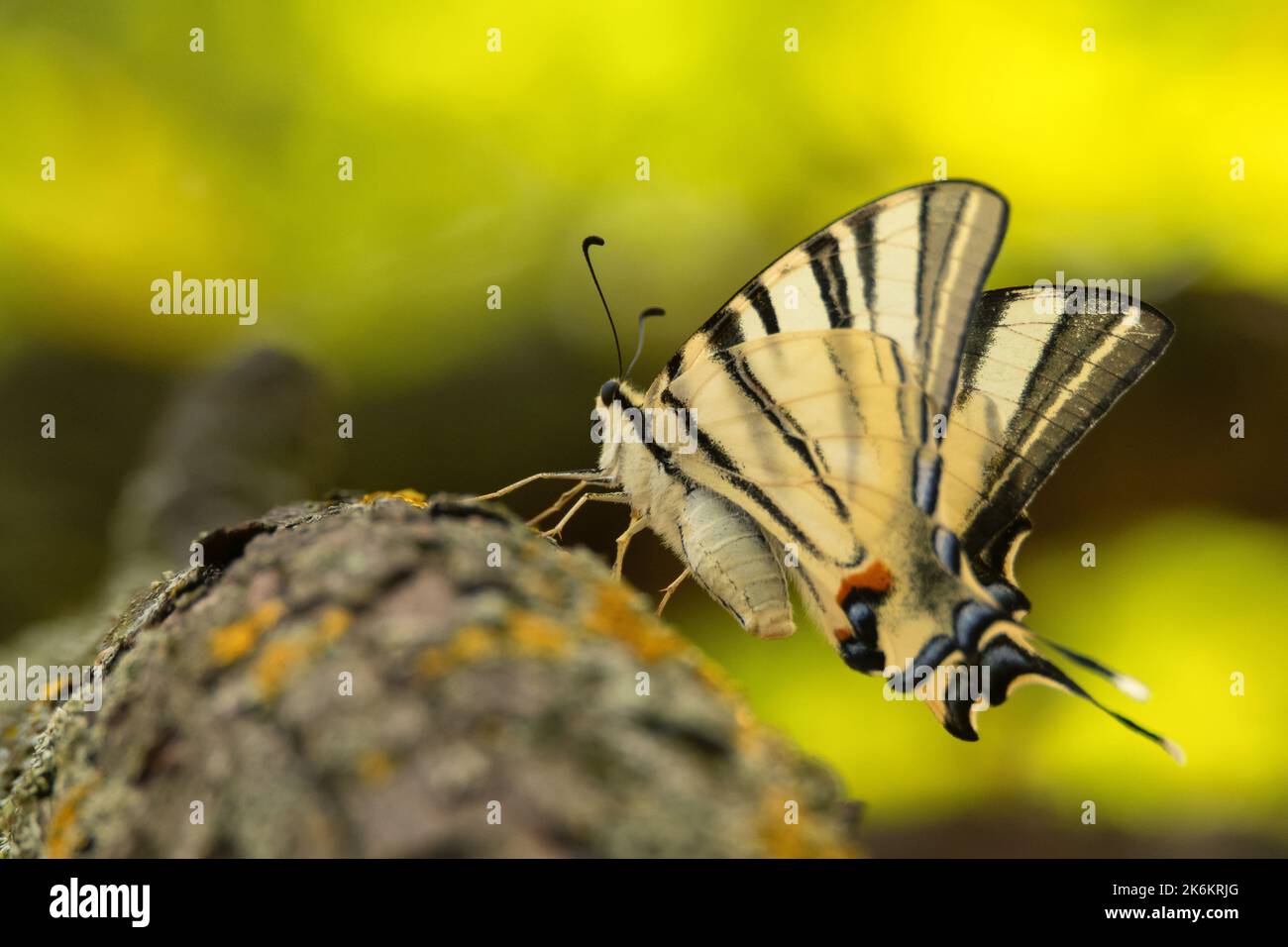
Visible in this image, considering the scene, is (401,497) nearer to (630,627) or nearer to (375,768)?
(630,627)

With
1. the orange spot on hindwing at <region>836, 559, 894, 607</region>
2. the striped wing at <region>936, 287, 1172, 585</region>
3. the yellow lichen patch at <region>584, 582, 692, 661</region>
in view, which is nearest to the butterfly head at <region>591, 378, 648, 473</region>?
the orange spot on hindwing at <region>836, 559, 894, 607</region>

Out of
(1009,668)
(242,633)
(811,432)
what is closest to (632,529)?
(811,432)

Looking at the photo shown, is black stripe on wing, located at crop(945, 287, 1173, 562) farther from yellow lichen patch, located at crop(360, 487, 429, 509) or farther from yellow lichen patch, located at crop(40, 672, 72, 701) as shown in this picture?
yellow lichen patch, located at crop(40, 672, 72, 701)

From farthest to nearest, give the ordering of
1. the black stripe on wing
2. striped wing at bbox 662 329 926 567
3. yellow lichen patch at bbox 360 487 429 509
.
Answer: the black stripe on wing < striped wing at bbox 662 329 926 567 < yellow lichen patch at bbox 360 487 429 509

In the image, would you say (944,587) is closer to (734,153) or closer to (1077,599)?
(1077,599)

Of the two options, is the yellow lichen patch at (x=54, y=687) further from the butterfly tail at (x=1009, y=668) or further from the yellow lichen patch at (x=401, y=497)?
the butterfly tail at (x=1009, y=668)

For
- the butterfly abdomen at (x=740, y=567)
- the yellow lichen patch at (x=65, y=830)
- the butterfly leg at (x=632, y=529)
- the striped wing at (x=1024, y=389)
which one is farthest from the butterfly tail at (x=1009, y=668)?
the yellow lichen patch at (x=65, y=830)
